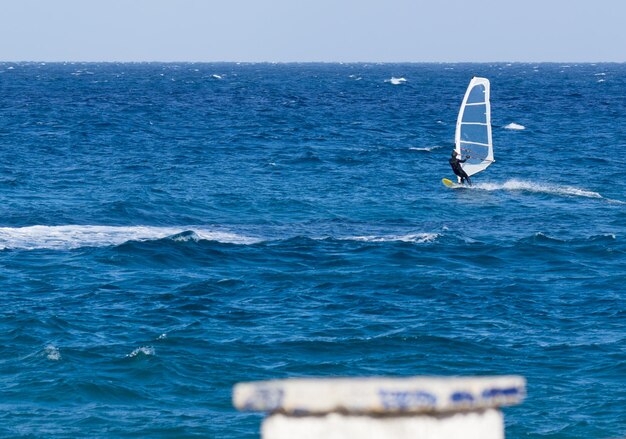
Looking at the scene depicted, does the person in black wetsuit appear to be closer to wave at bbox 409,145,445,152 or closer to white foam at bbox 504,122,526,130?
wave at bbox 409,145,445,152

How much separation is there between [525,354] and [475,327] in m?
2.39

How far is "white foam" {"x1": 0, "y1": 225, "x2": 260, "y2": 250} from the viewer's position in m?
39.7

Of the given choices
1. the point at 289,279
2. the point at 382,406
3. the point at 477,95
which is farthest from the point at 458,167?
the point at 382,406

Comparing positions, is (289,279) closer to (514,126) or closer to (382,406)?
(382,406)

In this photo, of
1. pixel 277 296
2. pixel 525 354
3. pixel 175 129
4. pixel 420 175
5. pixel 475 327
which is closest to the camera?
pixel 525 354

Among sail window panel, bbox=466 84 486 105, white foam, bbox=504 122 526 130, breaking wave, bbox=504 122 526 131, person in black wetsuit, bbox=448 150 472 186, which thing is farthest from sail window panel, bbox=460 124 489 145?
white foam, bbox=504 122 526 130

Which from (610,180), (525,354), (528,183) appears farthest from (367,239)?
(610,180)

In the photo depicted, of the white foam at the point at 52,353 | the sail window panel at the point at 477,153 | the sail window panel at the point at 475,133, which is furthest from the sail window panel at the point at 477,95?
the white foam at the point at 52,353

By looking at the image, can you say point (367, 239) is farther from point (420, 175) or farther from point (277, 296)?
point (420, 175)

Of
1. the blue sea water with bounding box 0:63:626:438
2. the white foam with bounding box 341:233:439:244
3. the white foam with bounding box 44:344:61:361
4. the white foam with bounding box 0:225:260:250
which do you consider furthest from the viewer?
the white foam with bounding box 341:233:439:244

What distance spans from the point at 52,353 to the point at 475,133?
115 feet

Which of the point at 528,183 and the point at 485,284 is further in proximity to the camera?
the point at 528,183

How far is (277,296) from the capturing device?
32.0 metres

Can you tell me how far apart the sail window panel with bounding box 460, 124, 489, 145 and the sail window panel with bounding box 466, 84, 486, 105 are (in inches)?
54.4
